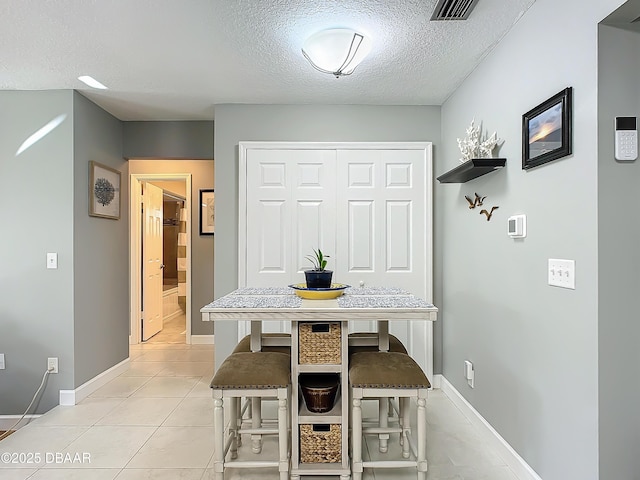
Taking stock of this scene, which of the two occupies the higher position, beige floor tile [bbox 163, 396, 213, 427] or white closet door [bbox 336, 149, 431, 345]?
white closet door [bbox 336, 149, 431, 345]

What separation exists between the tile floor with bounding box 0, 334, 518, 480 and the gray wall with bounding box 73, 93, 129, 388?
1.26 ft

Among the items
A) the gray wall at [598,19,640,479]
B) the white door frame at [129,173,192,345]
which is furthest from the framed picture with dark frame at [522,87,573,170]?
the white door frame at [129,173,192,345]

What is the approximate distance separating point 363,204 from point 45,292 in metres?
2.67

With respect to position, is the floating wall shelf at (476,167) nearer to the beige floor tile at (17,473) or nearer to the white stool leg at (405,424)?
the white stool leg at (405,424)

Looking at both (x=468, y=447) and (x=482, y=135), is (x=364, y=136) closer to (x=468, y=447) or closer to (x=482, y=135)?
(x=482, y=135)

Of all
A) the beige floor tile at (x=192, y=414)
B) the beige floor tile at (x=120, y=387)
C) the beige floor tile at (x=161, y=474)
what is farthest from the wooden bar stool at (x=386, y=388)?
the beige floor tile at (x=120, y=387)

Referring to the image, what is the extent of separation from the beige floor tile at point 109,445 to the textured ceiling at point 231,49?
97.1 inches

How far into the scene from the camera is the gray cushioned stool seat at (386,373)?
2.04 metres

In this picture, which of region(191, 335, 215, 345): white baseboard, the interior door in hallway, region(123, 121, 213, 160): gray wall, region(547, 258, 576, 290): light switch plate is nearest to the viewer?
region(547, 258, 576, 290): light switch plate

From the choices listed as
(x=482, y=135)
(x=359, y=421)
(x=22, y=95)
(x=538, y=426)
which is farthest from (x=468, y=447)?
(x=22, y=95)

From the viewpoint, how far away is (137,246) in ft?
17.7

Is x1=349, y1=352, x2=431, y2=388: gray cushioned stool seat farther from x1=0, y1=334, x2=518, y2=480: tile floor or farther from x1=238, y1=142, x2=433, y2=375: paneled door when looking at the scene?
x1=238, y1=142, x2=433, y2=375: paneled door

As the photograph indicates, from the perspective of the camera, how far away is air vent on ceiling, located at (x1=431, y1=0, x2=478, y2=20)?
2009 mm

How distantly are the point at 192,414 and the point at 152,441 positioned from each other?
45 centimetres
